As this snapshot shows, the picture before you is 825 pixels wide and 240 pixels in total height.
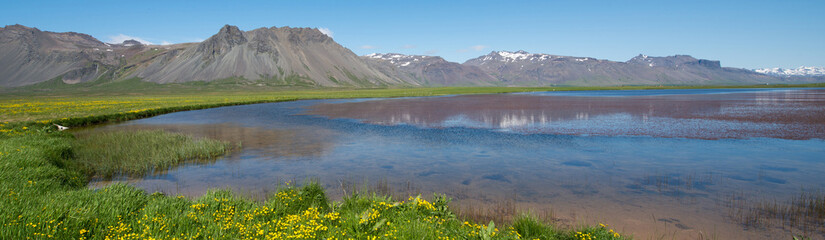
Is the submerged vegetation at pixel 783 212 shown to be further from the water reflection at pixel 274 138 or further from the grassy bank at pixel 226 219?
the water reflection at pixel 274 138

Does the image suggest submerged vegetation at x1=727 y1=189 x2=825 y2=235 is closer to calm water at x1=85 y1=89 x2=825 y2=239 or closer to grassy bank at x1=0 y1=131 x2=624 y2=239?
calm water at x1=85 y1=89 x2=825 y2=239

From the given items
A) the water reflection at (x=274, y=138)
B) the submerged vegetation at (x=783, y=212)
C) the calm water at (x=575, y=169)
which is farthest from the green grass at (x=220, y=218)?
the water reflection at (x=274, y=138)

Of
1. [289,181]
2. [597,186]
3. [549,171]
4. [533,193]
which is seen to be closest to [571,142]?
[549,171]

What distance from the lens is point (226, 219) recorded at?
392 inches

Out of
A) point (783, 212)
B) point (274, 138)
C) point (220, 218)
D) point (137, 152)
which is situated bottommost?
point (783, 212)

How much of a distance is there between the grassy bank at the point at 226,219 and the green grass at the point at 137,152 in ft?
23.4

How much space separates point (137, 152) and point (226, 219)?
17.7 m

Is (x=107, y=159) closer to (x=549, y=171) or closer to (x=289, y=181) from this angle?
(x=289, y=181)

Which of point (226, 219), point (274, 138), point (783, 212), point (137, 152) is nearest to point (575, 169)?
point (783, 212)

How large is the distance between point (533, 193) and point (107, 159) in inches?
840

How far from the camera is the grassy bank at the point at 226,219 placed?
345 inches

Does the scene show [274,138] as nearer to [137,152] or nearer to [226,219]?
[137,152]

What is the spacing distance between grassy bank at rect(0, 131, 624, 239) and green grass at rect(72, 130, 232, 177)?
7144 mm

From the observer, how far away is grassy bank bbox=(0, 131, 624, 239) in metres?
8.77
